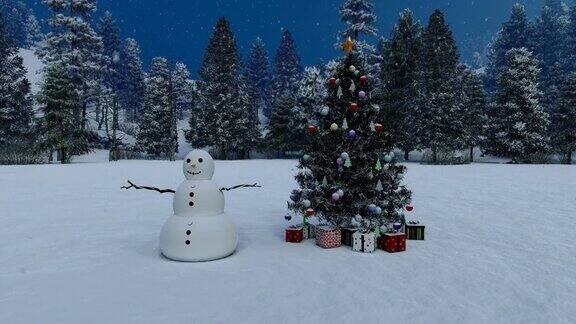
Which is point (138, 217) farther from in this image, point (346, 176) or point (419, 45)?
point (419, 45)

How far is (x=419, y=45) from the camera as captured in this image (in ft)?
117

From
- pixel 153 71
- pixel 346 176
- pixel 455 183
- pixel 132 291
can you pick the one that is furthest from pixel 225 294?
pixel 153 71

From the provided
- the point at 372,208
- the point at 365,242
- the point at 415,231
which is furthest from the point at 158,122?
the point at 365,242

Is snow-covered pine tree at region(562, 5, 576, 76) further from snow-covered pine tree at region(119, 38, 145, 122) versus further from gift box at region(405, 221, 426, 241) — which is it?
snow-covered pine tree at region(119, 38, 145, 122)

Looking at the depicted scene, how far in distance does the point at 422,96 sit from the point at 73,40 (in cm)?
3315

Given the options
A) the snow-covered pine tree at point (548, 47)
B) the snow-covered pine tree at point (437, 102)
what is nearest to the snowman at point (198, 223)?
the snow-covered pine tree at point (437, 102)

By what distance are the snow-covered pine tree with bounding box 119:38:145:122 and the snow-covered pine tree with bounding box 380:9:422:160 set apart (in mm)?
43599

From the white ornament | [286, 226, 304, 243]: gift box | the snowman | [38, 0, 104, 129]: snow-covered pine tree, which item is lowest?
[286, 226, 304, 243]: gift box

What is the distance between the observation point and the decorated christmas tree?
821 cm

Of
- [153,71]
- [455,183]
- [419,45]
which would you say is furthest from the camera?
[153,71]

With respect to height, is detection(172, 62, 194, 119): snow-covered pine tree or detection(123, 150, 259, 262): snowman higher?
detection(172, 62, 194, 119): snow-covered pine tree

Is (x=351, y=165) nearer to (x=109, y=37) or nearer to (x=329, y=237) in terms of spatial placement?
(x=329, y=237)

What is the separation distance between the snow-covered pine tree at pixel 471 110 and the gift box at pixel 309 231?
2850 centimetres

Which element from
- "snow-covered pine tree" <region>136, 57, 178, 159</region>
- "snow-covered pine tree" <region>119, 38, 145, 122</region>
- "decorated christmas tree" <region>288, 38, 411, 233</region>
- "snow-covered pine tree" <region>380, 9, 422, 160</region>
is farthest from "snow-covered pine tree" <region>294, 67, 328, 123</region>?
"snow-covered pine tree" <region>119, 38, 145, 122</region>
